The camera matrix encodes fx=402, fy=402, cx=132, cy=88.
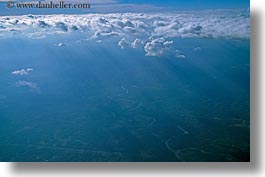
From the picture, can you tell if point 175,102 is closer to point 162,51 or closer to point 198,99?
point 198,99

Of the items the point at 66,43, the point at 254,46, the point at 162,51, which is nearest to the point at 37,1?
the point at 66,43

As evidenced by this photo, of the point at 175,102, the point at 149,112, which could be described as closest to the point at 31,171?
the point at 149,112

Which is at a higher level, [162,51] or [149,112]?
[162,51]

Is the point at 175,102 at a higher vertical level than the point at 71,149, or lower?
higher

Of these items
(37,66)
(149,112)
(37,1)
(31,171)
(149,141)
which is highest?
(37,1)

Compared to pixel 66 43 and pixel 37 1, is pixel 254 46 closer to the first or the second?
pixel 66 43

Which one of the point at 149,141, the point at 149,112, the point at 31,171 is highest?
the point at 149,112
